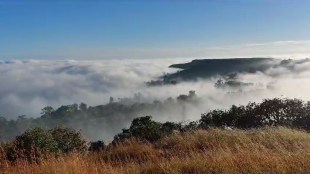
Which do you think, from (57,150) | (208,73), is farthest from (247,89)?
(57,150)

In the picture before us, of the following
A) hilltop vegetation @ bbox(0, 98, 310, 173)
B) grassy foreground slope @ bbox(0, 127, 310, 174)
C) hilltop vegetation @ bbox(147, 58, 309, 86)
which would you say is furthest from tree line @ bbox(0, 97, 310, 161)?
hilltop vegetation @ bbox(147, 58, 309, 86)

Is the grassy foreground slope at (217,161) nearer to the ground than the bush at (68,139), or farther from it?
farther from it

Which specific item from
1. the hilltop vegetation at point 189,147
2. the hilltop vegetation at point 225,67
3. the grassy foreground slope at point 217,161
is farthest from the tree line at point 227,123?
the hilltop vegetation at point 225,67

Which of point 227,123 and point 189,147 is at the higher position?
point 189,147

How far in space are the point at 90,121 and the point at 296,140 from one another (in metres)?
97.2

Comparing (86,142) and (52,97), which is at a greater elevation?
(86,142)

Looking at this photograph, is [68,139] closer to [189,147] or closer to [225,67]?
[189,147]

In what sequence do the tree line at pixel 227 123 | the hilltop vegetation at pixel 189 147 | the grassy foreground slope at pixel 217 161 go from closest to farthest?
the grassy foreground slope at pixel 217 161, the hilltop vegetation at pixel 189 147, the tree line at pixel 227 123

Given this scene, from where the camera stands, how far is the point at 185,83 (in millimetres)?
139750

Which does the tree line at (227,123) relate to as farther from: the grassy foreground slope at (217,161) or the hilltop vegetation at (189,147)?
the grassy foreground slope at (217,161)

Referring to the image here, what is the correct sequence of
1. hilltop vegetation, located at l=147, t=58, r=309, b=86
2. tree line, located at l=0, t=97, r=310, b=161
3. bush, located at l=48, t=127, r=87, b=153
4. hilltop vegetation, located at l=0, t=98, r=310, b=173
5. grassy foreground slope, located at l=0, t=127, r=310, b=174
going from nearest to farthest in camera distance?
grassy foreground slope, located at l=0, t=127, r=310, b=174
hilltop vegetation, located at l=0, t=98, r=310, b=173
bush, located at l=48, t=127, r=87, b=153
tree line, located at l=0, t=97, r=310, b=161
hilltop vegetation, located at l=147, t=58, r=309, b=86

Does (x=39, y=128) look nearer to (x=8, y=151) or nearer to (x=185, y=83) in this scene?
(x=8, y=151)

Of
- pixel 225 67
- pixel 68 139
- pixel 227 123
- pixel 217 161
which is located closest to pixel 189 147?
pixel 217 161

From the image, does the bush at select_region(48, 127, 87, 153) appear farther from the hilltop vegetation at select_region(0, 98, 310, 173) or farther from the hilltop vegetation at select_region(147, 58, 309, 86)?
the hilltop vegetation at select_region(147, 58, 309, 86)
